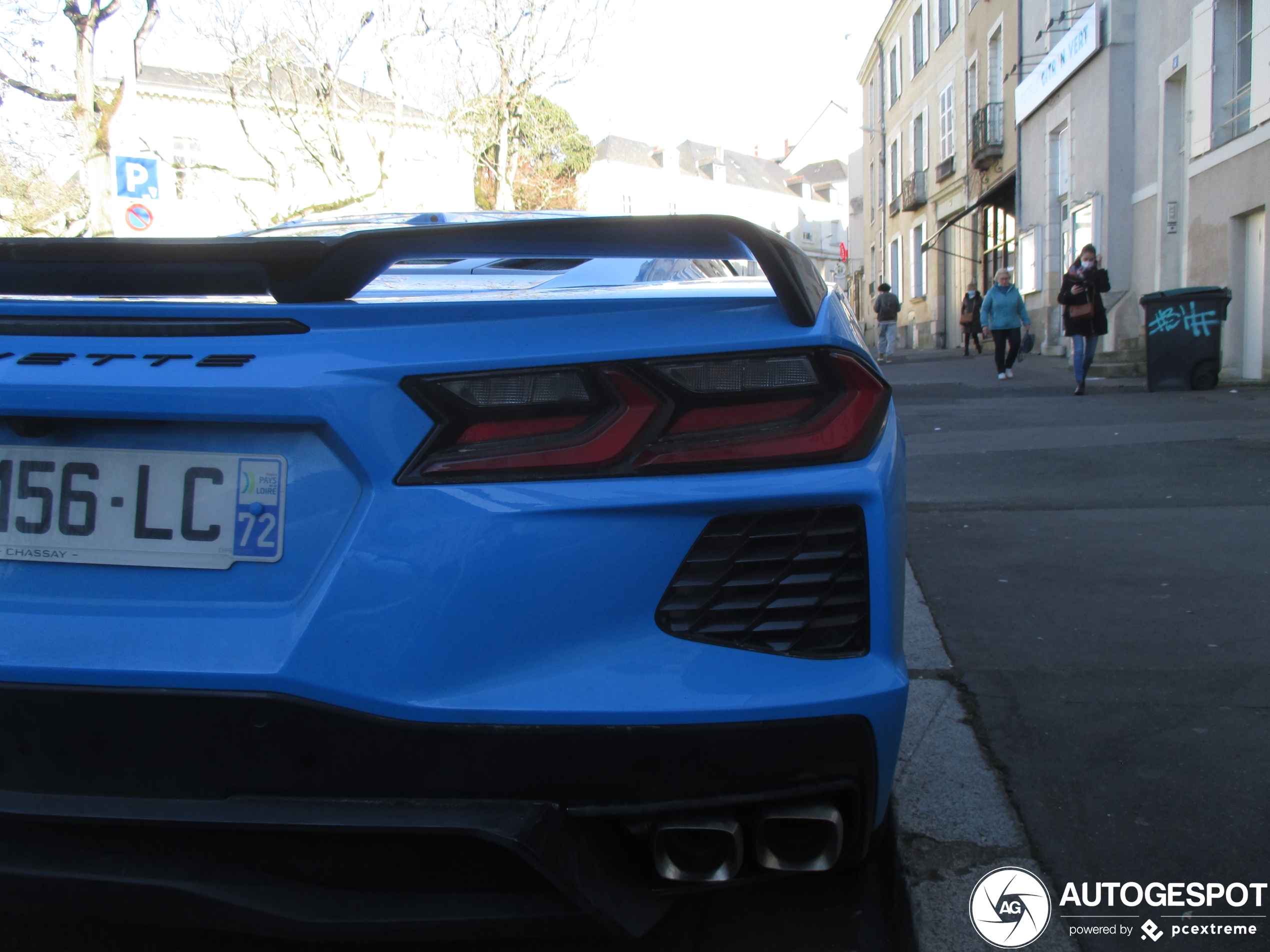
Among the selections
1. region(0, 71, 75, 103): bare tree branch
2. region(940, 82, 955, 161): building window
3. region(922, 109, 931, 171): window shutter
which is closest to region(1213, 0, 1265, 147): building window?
region(940, 82, 955, 161): building window

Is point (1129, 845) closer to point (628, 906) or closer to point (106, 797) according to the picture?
point (628, 906)

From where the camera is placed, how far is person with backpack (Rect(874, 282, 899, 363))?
888 inches

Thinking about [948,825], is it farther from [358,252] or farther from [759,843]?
[358,252]

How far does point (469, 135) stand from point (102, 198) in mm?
9990

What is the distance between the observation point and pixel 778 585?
1.46m

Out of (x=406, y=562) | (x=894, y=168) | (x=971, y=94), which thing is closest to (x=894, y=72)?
(x=894, y=168)

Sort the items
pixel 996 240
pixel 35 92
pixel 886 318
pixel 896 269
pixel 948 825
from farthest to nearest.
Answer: pixel 896 269 → pixel 996 240 → pixel 886 318 → pixel 35 92 → pixel 948 825

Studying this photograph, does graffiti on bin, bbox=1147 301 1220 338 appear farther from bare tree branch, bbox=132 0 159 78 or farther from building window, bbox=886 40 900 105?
building window, bbox=886 40 900 105

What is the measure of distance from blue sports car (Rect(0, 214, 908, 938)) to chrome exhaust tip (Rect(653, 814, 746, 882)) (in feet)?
0.06

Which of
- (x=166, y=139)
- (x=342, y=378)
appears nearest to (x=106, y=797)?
(x=342, y=378)

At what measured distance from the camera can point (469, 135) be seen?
25.7 metres

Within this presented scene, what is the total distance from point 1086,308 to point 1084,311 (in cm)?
5

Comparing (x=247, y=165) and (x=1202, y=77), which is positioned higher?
(x=247, y=165)

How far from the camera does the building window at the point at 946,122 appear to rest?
29500 millimetres
